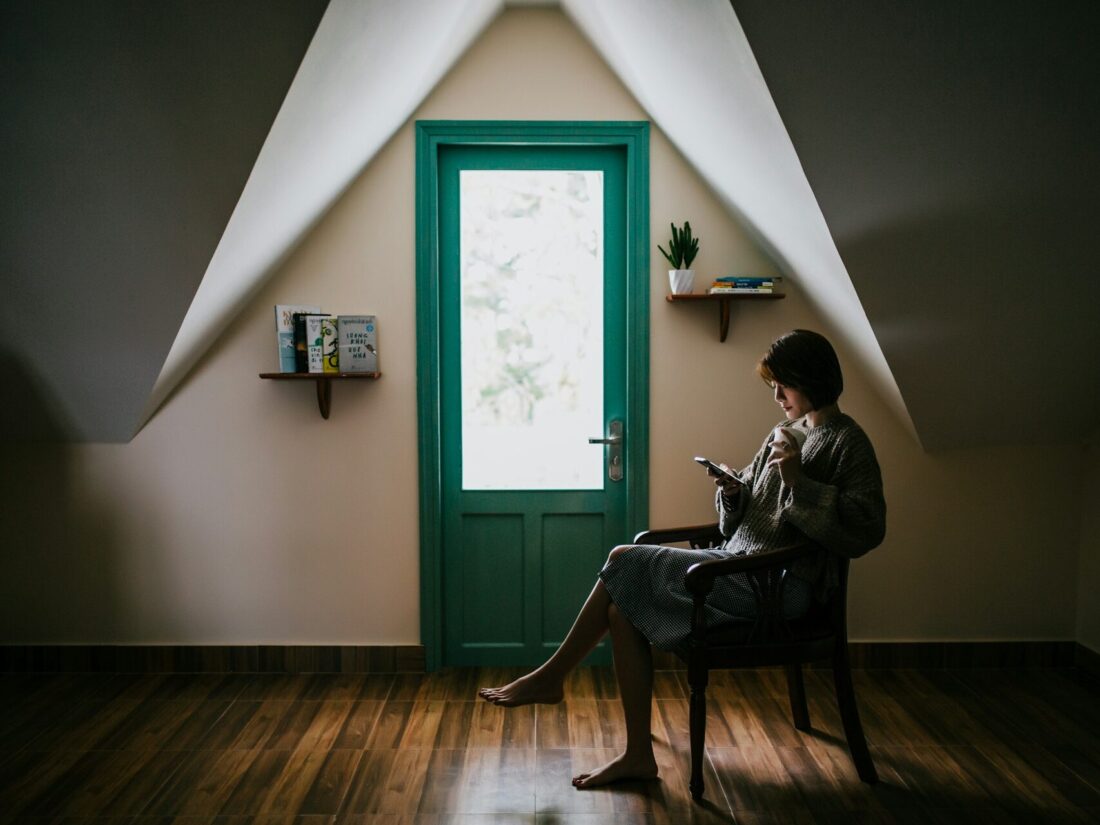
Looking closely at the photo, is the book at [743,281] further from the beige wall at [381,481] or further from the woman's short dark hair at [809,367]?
the woman's short dark hair at [809,367]

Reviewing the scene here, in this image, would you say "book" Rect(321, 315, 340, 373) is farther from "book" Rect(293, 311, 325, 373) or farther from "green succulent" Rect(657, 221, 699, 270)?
"green succulent" Rect(657, 221, 699, 270)

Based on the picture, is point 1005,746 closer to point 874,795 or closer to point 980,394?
point 874,795

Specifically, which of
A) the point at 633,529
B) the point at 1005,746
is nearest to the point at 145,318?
the point at 633,529

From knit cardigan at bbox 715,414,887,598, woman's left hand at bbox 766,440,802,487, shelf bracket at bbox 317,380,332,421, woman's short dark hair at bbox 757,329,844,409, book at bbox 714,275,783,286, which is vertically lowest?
knit cardigan at bbox 715,414,887,598

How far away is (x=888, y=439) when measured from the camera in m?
3.46

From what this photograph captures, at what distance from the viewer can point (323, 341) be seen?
10.8ft

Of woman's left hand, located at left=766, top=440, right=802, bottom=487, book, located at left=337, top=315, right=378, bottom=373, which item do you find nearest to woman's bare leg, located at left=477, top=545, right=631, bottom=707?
woman's left hand, located at left=766, top=440, right=802, bottom=487

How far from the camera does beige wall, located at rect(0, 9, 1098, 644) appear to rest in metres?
3.41

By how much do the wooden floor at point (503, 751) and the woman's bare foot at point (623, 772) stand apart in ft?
0.12

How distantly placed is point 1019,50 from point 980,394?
1.52 meters

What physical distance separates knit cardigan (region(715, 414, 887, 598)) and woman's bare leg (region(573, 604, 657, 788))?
1.51ft

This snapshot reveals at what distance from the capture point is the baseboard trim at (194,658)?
3.51m

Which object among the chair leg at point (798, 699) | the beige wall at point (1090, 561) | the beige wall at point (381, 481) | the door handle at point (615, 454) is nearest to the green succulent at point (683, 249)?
the beige wall at point (381, 481)

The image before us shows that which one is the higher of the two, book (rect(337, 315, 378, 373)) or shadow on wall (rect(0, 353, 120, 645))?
book (rect(337, 315, 378, 373))
